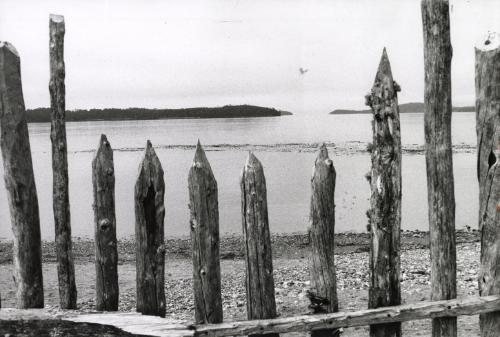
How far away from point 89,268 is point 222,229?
629cm

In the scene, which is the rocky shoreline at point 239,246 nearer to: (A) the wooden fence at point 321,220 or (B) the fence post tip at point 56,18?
(A) the wooden fence at point 321,220

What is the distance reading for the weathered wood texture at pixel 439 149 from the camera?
13.6 feet

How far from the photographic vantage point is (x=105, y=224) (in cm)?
433

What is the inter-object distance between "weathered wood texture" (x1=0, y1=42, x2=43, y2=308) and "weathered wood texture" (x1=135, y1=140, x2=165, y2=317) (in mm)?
817

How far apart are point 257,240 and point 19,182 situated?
6.18ft

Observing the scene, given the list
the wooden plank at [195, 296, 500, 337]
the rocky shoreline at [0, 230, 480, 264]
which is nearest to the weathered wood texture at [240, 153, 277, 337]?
the wooden plank at [195, 296, 500, 337]

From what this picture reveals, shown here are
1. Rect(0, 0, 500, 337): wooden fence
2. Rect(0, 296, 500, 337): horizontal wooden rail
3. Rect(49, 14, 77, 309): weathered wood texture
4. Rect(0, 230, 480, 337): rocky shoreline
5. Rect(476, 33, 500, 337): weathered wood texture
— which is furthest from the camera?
Rect(0, 230, 480, 337): rocky shoreline

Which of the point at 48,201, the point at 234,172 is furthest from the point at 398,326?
the point at 234,172

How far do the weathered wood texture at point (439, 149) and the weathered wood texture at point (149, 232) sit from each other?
208cm

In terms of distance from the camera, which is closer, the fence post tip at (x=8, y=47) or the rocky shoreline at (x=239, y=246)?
the fence post tip at (x=8, y=47)

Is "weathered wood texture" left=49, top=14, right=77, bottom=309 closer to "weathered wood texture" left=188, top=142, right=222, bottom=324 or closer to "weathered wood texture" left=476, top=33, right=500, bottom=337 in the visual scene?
"weathered wood texture" left=188, top=142, right=222, bottom=324

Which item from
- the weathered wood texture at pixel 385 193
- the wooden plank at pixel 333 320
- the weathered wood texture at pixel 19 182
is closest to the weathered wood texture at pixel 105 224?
the weathered wood texture at pixel 19 182

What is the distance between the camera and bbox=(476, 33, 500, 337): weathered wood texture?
4.27 metres

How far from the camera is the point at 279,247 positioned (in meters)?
16.2
